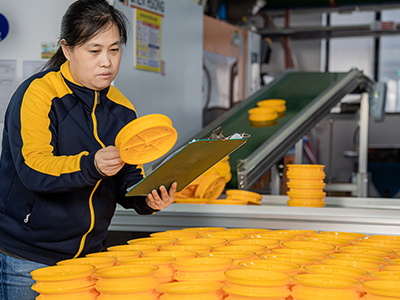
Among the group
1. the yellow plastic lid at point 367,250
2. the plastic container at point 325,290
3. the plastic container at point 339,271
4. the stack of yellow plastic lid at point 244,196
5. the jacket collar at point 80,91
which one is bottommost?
the stack of yellow plastic lid at point 244,196

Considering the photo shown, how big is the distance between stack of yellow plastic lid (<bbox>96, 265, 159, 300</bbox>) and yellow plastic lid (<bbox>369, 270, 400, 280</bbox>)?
0.45 metres

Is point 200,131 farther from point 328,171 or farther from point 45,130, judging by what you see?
point 328,171

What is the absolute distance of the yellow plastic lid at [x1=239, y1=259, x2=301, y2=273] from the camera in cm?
A: 101

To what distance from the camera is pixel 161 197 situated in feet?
4.53

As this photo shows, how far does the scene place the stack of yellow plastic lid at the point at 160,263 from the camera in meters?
1.04

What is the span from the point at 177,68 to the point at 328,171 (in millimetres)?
5371

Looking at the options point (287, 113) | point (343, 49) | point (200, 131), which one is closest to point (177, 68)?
point (200, 131)

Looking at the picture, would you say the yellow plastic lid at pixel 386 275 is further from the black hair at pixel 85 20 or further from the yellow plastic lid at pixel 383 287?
the black hair at pixel 85 20

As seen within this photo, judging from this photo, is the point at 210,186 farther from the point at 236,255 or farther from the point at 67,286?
the point at 67,286

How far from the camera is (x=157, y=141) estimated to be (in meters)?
1.18

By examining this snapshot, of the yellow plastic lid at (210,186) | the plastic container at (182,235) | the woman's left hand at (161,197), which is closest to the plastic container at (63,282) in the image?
the woman's left hand at (161,197)

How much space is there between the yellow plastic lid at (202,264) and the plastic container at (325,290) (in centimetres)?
18

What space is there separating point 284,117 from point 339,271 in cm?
305

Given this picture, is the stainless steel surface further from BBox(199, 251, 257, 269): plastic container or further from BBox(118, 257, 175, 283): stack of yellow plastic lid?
BBox(118, 257, 175, 283): stack of yellow plastic lid
